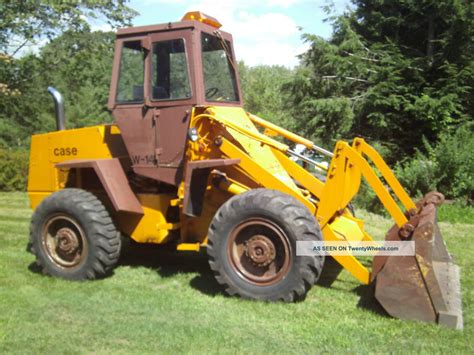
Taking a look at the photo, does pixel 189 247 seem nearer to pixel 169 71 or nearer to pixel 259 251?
pixel 259 251

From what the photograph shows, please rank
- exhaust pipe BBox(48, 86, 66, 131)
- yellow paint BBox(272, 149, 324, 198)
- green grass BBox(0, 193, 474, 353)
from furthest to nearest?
1. exhaust pipe BBox(48, 86, 66, 131)
2. yellow paint BBox(272, 149, 324, 198)
3. green grass BBox(0, 193, 474, 353)

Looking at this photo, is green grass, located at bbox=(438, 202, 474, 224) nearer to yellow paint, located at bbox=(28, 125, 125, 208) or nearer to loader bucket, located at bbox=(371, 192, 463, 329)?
loader bucket, located at bbox=(371, 192, 463, 329)

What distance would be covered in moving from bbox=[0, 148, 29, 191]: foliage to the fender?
919 cm

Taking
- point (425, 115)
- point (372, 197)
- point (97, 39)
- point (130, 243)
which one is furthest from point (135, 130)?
point (97, 39)

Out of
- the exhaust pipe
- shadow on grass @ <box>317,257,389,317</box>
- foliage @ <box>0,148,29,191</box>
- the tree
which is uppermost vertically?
the tree

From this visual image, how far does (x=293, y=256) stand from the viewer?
484 cm

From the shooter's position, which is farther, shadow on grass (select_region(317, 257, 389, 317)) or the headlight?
the headlight

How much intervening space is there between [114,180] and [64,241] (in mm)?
895

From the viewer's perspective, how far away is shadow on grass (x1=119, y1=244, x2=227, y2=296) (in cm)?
569

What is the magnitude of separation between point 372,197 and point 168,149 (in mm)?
6044

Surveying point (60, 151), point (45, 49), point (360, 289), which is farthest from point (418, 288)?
point (45, 49)

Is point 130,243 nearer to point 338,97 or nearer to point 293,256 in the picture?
point 293,256

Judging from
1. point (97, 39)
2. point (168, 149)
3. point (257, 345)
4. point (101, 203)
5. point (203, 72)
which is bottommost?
point (257, 345)

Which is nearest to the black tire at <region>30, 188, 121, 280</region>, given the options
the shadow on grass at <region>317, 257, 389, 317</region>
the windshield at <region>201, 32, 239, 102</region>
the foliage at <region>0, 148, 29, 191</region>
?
the windshield at <region>201, 32, 239, 102</region>
